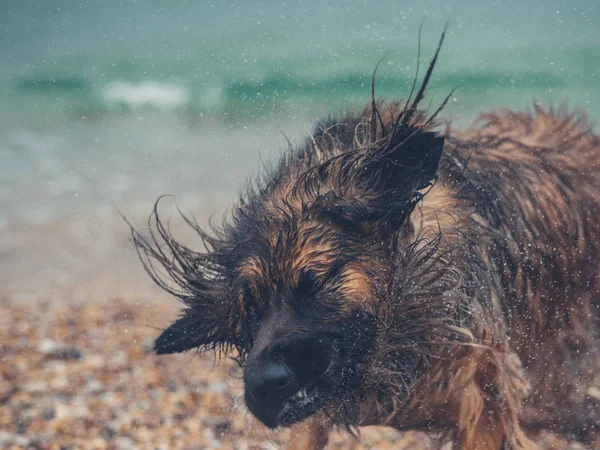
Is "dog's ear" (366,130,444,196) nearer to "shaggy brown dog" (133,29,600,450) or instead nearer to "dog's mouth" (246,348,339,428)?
"shaggy brown dog" (133,29,600,450)

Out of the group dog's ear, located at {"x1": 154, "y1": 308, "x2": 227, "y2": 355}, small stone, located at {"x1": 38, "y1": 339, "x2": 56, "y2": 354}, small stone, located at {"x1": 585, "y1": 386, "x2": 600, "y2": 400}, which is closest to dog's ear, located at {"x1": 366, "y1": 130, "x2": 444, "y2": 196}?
dog's ear, located at {"x1": 154, "y1": 308, "x2": 227, "y2": 355}

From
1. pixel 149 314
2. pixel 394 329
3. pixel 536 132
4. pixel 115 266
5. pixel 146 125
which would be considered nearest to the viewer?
pixel 394 329

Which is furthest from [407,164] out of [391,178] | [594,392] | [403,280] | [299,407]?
[594,392]

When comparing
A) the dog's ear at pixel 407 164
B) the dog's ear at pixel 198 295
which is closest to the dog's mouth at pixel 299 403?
the dog's ear at pixel 198 295

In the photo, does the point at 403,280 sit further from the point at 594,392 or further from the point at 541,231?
the point at 594,392

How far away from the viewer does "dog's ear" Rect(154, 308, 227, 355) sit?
3.26m

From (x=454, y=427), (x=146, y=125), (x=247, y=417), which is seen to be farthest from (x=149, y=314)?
(x=146, y=125)

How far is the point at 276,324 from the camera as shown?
2.63 m

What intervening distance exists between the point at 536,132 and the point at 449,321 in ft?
5.14

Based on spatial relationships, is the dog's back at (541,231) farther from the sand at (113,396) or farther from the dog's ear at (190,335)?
the dog's ear at (190,335)

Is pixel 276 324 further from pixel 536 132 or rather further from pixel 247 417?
pixel 536 132

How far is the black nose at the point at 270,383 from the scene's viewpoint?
8.21 ft

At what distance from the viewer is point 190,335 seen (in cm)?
330

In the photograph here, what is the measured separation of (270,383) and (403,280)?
74cm
